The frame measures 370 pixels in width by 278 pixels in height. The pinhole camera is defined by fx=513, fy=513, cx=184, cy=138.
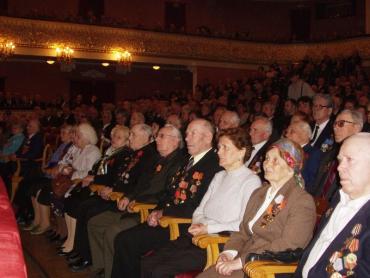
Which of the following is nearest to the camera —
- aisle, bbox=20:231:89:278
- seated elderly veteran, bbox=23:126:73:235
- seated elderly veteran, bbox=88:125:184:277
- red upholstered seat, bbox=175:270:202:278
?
red upholstered seat, bbox=175:270:202:278

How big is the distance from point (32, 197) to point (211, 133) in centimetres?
343

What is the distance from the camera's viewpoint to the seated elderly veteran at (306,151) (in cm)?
457

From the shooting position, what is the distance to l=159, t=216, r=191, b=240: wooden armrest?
13.0 ft

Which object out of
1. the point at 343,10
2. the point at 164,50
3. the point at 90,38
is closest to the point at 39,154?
the point at 90,38

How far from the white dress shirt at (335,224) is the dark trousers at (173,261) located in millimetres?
1039

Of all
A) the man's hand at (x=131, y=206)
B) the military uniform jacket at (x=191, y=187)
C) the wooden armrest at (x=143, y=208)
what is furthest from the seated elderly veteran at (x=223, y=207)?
the man's hand at (x=131, y=206)

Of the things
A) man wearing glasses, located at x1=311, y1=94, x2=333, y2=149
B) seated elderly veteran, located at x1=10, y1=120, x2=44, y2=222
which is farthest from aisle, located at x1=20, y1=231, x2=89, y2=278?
man wearing glasses, located at x1=311, y1=94, x2=333, y2=149

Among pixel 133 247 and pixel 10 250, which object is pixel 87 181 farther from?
pixel 10 250

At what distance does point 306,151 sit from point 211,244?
5.81 ft

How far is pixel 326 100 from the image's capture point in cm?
588

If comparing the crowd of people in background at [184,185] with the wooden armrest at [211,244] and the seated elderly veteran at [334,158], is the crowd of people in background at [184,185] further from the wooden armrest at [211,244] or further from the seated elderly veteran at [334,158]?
the wooden armrest at [211,244]

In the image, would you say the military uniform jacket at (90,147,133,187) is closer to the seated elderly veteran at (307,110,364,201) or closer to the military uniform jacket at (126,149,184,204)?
the military uniform jacket at (126,149,184,204)

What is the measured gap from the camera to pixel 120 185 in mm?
5164

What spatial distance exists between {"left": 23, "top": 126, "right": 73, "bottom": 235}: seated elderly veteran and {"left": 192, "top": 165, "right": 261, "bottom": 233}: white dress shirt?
311cm
